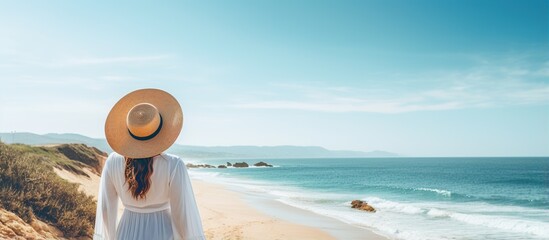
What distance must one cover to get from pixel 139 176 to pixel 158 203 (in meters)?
0.22

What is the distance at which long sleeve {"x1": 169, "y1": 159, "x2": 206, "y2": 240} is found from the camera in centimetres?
254

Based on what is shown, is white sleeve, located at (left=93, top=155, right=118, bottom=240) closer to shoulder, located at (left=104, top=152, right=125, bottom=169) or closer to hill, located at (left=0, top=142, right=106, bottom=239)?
shoulder, located at (left=104, top=152, right=125, bottom=169)

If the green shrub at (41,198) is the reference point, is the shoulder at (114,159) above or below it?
above

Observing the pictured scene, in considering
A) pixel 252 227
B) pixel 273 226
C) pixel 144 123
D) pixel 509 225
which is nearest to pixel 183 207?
pixel 144 123

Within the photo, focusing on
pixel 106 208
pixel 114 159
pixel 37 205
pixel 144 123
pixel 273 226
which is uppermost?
pixel 144 123

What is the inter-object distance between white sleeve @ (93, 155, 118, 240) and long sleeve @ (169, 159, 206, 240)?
1.53 ft

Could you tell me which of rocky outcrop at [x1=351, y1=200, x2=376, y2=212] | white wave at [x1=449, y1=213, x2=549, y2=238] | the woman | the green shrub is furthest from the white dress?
rocky outcrop at [x1=351, y1=200, x2=376, y2=212]

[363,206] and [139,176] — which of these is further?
[363,206]

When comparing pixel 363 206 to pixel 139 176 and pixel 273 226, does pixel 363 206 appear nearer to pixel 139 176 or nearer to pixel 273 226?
pixel 273 226

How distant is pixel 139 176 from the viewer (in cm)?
254

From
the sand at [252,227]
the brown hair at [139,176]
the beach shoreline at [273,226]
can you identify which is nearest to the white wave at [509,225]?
the beach shoreline at [273,226]

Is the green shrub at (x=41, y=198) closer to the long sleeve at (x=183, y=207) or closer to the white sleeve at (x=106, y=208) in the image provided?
the white sleeve at (x=106, y=208)

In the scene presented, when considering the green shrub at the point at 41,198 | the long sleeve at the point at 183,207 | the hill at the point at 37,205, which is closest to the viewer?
the long sleeve at the point at 183,207

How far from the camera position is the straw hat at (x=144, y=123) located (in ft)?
8.59
